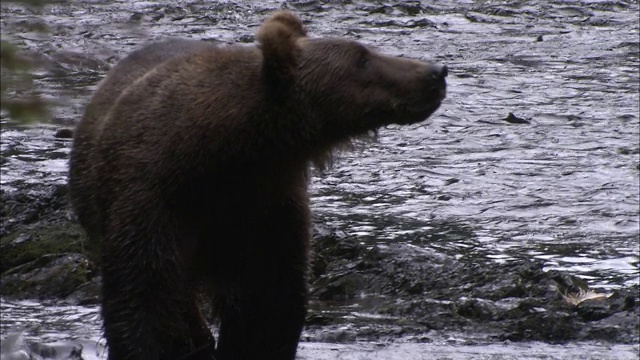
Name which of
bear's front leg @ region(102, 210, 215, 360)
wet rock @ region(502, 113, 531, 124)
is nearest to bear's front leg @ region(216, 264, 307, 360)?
bear's front leg @ region(102, 210, 215, 360)

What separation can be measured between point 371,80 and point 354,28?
10829 millimetres

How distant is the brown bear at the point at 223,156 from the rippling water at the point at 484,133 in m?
0.42

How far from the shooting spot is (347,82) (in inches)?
202

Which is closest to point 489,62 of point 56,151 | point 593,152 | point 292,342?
point 593,152

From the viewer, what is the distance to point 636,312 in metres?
6.31

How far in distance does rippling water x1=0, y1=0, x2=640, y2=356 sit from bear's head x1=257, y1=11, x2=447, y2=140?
733mm

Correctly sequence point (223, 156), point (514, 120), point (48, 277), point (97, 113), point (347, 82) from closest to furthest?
point (223, 156) → point (347, 82) → point (97, 113) → point (48, 277) → point (514, 120)

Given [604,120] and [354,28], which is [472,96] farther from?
[354,28]

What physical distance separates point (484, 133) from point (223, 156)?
6.16 m

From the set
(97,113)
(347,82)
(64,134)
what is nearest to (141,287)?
(97,113)

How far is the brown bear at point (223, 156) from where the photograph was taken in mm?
5031

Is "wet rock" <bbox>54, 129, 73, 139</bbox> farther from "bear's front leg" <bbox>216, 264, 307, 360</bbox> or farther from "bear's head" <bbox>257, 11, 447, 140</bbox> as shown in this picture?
"bear's head" <bbox>257, 11, 447, 140</bbox>

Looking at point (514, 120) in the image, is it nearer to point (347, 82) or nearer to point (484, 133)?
point (484, 133)

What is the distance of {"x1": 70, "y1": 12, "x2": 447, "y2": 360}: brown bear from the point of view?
5031 millimetres
